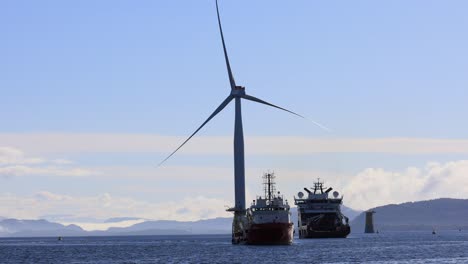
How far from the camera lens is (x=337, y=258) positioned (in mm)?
174750

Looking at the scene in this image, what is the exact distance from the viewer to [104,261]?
7096 inches

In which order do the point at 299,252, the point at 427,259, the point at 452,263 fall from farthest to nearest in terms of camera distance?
the point at 299,252 < the point at 427,259 < the point at 452,263

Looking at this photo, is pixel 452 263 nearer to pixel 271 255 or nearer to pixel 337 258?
A: pixel 337 258

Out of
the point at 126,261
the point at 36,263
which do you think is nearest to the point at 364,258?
the point at 126,261

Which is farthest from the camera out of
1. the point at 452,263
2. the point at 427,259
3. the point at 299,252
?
the point at 299,252

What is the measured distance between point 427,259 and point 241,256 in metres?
33.6

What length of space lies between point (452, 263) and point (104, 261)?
210 ft

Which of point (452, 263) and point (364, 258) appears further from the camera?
point (364, 258)

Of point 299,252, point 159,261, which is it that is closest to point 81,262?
point 159,261

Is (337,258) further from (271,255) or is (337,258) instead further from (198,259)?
(198,259)

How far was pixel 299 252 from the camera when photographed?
19275 centimetres

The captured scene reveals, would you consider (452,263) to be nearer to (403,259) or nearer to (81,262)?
(403,259)

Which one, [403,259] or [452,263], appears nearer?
[452,263]

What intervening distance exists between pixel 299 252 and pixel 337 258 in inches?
745
